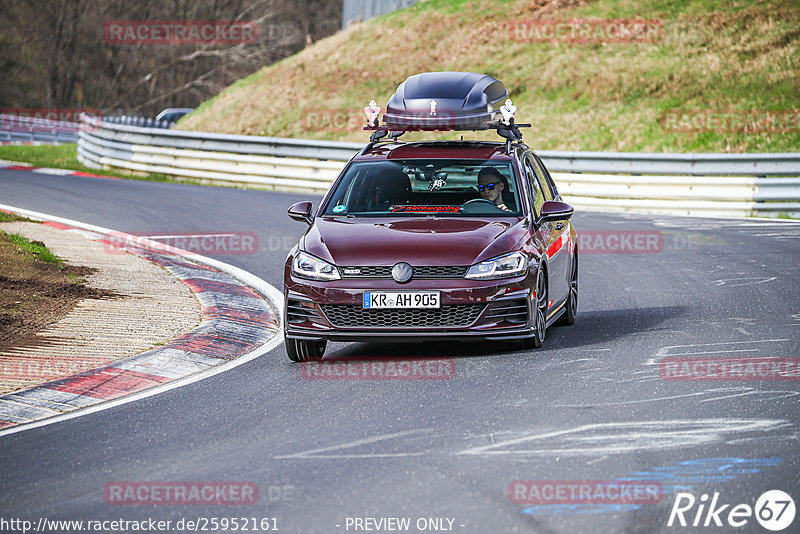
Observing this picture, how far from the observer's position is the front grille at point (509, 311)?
9.40 meters

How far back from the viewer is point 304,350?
980 cm

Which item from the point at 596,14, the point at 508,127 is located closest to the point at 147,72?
the point at 596,14

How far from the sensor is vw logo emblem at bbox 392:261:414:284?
9281 millimetres

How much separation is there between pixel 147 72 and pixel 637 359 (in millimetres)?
60772

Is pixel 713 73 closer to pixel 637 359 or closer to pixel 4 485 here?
pixel 637 359

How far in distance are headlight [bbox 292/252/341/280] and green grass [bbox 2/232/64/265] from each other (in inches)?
198

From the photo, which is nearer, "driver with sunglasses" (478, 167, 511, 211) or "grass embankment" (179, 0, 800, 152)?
"driver with sunglasses" (478, 167, 511, 211)

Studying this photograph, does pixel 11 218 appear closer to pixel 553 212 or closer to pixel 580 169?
pixel 553 212

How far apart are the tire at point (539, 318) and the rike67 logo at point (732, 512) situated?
12.8 feet

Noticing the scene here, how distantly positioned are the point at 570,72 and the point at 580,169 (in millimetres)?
10539
